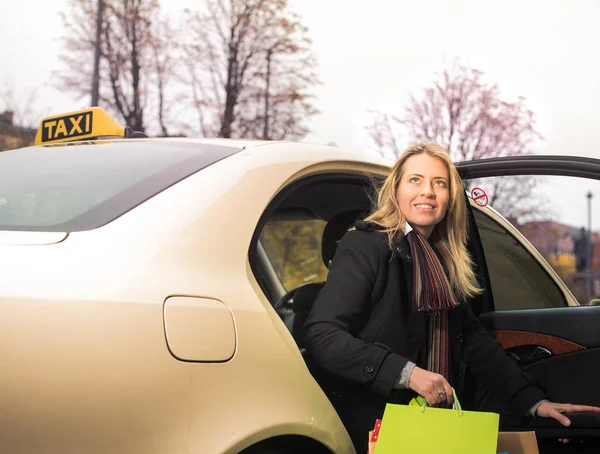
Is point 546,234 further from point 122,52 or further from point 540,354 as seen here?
point 122,52

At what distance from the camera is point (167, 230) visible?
163cm

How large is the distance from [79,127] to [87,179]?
0.90 meters

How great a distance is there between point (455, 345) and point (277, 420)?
85cm

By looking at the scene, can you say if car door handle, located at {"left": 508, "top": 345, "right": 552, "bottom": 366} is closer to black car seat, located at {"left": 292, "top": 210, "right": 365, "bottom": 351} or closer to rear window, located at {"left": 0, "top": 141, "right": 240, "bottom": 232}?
black car seat, located at {"left": 292, "top": 210, "right": 365, "bottom": 351}

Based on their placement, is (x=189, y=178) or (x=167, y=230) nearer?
(x=167, y=230)

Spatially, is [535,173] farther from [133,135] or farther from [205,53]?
[205,53]

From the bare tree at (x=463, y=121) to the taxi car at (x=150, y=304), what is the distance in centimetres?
223

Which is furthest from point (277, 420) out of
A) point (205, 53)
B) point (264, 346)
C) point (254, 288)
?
point (205, 53)

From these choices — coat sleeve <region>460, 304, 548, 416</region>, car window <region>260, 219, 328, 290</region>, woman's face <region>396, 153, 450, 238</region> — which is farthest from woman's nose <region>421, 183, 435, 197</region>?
car window <region>260, 219, 328, 290</region>

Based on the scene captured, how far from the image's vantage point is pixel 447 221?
2428 millimetres

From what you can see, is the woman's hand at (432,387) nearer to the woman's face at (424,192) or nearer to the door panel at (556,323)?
the woman's face at (424,192)

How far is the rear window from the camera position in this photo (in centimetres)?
164

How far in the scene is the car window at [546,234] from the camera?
262 cm

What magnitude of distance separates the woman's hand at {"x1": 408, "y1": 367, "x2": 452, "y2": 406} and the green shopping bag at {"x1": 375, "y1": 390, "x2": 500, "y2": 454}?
167 millimetres
